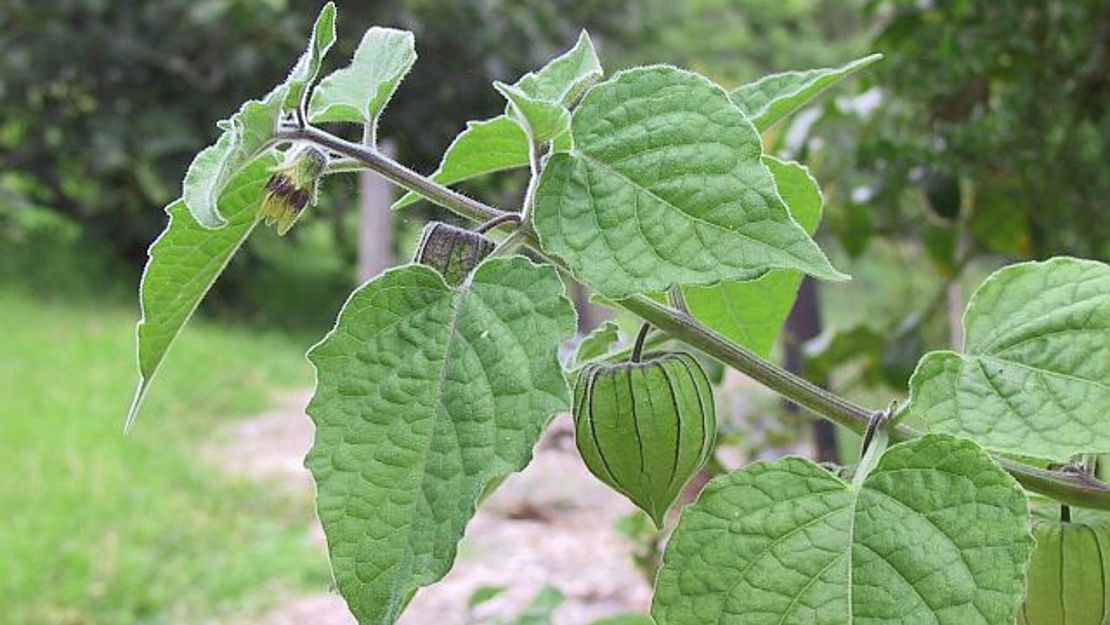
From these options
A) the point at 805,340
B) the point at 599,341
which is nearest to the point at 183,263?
the point at 599,341

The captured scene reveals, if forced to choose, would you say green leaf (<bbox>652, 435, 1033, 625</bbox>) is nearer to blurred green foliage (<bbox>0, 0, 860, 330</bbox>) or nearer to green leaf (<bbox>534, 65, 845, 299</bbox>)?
green leaf (<bbox>534, 65, 845, 299</bbox>)

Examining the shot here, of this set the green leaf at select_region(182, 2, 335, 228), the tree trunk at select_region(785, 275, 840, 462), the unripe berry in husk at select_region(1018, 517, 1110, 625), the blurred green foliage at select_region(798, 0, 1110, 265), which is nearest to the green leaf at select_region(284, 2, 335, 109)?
the green leaf at select_region(182, 2, 335, 228)

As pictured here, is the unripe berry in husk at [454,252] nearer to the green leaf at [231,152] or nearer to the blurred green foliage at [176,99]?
the green leaf at [231,152]

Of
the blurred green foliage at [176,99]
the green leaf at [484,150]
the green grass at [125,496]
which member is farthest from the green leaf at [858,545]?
the blurred green foliage at [176,99]

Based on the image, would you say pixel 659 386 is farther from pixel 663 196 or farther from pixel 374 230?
pixel 374 230

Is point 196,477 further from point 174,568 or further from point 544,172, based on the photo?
point 544,172

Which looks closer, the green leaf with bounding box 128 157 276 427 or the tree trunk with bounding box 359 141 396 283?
the green leaf with bounding box 128 157 276 427
